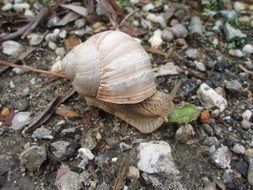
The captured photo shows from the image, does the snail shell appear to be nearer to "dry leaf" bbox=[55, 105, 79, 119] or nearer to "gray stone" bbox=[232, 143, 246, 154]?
"dry leaf" bbox=[55, 105, 79, 119]

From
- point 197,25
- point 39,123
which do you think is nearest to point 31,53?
point 39,123

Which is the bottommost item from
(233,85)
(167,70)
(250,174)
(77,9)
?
(250,174)

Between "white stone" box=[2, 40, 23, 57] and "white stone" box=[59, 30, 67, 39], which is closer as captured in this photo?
"white stone" box=[2, 40, 23, 57]

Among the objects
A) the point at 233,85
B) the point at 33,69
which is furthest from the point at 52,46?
the point at 233,85

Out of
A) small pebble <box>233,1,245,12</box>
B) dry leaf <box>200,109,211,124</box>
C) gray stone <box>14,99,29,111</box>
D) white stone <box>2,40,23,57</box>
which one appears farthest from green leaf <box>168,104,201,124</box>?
white stone <box>2,40,23,57</box>

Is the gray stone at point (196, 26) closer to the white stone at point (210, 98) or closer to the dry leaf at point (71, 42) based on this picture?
the white stone at point (210, 98)

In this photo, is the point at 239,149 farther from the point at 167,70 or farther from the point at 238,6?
the point at 238,6
